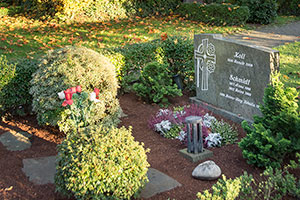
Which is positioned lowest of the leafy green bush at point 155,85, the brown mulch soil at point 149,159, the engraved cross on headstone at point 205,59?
the brown mulch soil at point 149,159

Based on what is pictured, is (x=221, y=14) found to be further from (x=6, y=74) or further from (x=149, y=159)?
(x=149, y=159)

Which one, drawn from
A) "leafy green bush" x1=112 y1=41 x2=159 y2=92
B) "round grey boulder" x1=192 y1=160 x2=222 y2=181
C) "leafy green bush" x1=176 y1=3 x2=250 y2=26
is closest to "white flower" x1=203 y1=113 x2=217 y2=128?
"round grey boulder" x1=192 y1=160 x2=222 y2=181

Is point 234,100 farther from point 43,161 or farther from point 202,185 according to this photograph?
point 43,161

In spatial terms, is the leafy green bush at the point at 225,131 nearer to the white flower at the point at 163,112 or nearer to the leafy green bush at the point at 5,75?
the white flower at the point at 163,112

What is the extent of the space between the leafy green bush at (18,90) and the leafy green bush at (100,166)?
3.12 m

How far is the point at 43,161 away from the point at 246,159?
3.09 meters

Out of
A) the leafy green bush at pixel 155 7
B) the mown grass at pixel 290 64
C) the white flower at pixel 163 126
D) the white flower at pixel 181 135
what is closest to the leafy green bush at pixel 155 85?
the white flower at pixel 163 126

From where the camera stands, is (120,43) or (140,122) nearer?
(140,122)

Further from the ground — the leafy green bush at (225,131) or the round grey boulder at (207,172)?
the round grey boulder at (207,172)

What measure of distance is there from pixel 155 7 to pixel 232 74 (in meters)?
12.6

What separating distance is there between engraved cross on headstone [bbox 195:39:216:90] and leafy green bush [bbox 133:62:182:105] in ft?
2.01

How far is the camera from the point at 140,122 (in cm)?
702

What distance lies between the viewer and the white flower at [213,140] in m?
5.93

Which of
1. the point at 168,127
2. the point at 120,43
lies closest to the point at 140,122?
the point at 168,127
